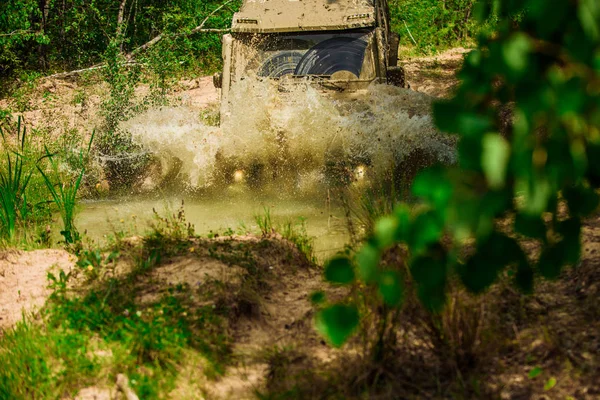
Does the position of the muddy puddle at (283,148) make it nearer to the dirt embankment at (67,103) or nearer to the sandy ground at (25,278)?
the dirt embankment at (67,103)

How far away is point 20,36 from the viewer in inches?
399

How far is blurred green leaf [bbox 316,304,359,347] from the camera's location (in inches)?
58.7

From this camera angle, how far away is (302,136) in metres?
7.63

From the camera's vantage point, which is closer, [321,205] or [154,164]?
[321,205]

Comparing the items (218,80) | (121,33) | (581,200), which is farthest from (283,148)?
(581,200)

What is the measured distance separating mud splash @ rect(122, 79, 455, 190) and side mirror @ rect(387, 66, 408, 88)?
10 centimetres

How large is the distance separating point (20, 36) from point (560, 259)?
9.89 m

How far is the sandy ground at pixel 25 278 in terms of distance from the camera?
4.15m

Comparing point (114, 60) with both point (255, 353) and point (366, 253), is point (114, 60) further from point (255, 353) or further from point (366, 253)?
point (366, 253)

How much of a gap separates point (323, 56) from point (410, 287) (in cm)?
459

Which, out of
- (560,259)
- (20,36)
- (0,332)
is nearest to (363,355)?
(560,259)

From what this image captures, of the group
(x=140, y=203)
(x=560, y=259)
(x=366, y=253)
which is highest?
(x=366, y=253)

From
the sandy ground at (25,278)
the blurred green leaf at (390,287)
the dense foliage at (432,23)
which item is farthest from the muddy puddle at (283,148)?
the dense foliage at (432,23)

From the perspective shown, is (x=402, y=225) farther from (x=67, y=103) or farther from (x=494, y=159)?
(x=67, y=103)
